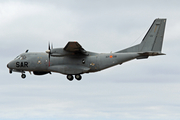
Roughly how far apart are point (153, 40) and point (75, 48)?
8.66 metres

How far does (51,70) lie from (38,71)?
8.89 ft

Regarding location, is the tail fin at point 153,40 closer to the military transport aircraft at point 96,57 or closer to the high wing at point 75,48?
the military transport aircraft at point 96,57

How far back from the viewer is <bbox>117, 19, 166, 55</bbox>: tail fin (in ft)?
158

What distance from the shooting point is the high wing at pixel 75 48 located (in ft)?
149

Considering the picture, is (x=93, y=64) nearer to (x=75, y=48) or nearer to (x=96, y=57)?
(x=96, y=57)

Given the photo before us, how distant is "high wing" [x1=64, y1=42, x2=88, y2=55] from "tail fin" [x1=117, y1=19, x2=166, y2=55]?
212 inches

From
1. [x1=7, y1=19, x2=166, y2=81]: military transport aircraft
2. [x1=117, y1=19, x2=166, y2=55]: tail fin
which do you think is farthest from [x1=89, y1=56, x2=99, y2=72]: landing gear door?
[x1=117, y1=19, x2=166, y2=55]: tail fin

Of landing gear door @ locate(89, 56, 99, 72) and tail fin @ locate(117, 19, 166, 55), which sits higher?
tail fin @ locate(117, 19, 166, 55)

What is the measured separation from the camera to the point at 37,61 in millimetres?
49031

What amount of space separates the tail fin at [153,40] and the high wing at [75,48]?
212 inches

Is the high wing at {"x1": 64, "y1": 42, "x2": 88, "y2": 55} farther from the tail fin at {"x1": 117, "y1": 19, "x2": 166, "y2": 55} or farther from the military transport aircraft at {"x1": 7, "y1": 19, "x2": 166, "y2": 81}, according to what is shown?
the tail fin at {"x1": 117, "y1": 19, "x2": 166, "y2": 55}

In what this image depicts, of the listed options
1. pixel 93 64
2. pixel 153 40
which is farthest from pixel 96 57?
pixel 153 40

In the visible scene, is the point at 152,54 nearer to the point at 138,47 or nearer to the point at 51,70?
the point at 138,47

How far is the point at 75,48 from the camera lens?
153 feet
